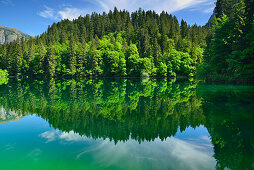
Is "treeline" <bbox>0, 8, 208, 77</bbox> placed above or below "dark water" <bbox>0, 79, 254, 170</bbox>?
above

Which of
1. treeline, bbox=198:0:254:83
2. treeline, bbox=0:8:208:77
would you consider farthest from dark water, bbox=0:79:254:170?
treeline, bbox=0:8:208:77

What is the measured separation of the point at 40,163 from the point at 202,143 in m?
6.05

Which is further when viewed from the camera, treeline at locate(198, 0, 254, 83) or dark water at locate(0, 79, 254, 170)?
treeline at locate(198, 0, 254, 83)

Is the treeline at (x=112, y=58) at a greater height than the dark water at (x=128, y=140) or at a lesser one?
greater

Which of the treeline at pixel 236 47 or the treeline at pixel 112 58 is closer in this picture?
the treeline at pixel 236 47

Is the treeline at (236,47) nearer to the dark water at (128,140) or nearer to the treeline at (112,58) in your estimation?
the dark water at (128,140)

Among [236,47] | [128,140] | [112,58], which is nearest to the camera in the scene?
[128,140]

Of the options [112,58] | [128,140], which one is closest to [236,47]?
[128,140]

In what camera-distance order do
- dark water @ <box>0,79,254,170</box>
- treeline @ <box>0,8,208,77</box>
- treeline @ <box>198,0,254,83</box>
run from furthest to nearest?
Result: treeline @ <box>0,8,208,77</box>, treeline @ <box>198,0,254,83</box>, dark water @ <box>0,79,254,170</box>

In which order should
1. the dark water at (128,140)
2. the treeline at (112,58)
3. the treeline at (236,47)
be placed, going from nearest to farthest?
the dark water at (128,140), the treeline at (236,47), the treeline at (112,58)

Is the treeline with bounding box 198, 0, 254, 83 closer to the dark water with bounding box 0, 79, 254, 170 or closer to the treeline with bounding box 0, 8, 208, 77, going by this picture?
the dark water with bounding box 0, 79, 254, 170

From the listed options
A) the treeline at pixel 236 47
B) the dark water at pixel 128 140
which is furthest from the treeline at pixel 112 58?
the dark water at pixel 128 140

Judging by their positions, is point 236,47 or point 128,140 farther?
point 236,47

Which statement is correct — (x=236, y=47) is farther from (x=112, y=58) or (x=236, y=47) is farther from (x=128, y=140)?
(x=112, y=58)
